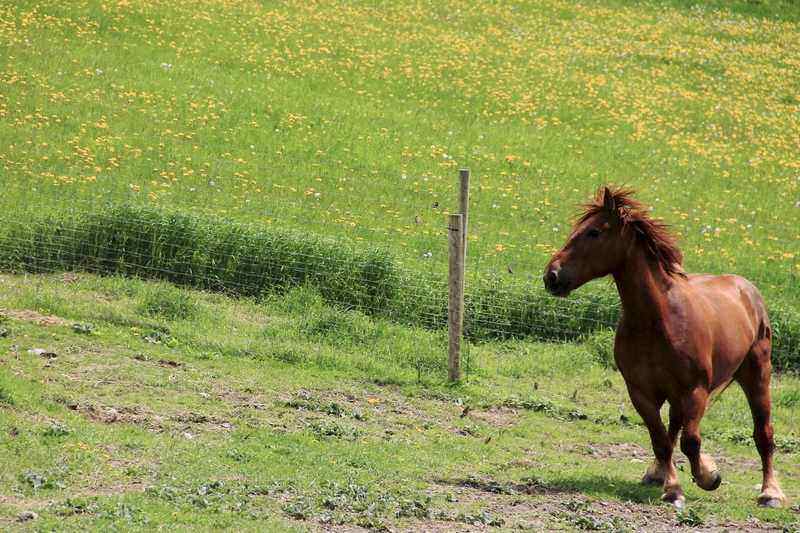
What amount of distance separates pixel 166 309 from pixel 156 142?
7.19 metres

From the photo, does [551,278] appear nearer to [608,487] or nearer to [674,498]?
[608,487]

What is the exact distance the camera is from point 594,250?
8.63 m

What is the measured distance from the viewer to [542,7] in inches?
1356

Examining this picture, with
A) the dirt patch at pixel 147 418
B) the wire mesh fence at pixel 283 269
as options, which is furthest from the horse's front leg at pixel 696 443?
the wire mesh fence at pixel 283 269

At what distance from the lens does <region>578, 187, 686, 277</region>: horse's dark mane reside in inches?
341

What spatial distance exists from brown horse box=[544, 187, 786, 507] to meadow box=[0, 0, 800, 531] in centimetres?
45

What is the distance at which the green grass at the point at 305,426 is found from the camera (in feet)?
24.9

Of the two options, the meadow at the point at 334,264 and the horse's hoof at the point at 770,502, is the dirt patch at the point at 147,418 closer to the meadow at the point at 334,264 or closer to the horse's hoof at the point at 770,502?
the meadow at the point at 334,264

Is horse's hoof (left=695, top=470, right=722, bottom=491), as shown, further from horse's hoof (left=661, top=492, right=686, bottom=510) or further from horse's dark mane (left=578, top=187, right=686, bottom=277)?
horse's dark mane (left=578, top=187, right=686, bottom=277)

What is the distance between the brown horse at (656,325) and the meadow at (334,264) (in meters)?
0.45

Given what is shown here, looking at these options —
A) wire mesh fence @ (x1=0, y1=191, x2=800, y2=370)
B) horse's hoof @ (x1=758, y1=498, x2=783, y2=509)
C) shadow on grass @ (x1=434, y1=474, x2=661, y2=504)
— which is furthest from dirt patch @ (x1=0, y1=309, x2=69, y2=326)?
horse's hoof @ (x1=758, y1=498, x2=783, y2=509)

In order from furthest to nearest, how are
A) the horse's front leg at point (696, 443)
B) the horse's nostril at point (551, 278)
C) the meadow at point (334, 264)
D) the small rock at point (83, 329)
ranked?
the small rock at point (83, 329) < the horse's nostril at point (551, 278) < the horse's front leg at point (696, 443) < the meadow at point (334, 264)

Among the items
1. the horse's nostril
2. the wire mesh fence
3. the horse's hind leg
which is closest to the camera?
the horse's nostril

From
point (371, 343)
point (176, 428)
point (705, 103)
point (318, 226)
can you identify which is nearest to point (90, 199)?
point (318, 226)
